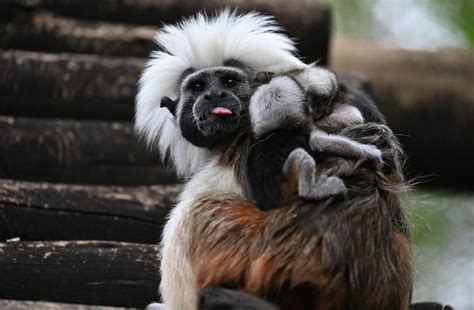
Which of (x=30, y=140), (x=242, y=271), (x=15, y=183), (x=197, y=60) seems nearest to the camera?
(x=242, y=271)

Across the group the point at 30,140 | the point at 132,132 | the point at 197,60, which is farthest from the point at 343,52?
the point at 197,60

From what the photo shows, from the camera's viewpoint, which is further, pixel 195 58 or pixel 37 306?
pixel 195 58

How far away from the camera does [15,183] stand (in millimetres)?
7328

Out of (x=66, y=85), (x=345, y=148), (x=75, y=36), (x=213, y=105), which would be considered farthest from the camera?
(x=75, y=36)

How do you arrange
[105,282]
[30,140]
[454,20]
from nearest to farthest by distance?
1. [105,282]
2. [30,140]
3. [454,20]

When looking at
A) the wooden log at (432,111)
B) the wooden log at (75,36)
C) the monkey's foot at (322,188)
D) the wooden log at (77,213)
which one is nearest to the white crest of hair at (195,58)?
the wooden log at (77,213)

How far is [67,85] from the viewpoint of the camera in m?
9.25

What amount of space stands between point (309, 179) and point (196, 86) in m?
1.55

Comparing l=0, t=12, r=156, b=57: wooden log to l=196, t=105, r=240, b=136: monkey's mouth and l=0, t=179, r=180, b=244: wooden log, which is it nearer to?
l=0, t=179, r=180, b=244: wooden log

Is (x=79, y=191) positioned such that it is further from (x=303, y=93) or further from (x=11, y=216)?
(x=303, y=93)

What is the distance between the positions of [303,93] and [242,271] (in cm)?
110

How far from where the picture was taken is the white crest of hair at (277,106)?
18.5ft

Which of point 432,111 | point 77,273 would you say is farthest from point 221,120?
point 432,111

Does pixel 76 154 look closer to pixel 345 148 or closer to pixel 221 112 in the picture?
pixel 221 112
